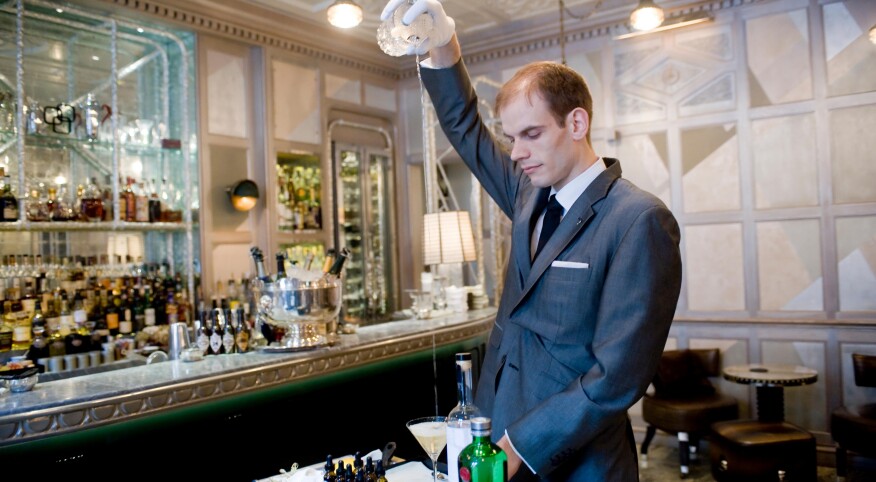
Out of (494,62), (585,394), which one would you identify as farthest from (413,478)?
(494,62)

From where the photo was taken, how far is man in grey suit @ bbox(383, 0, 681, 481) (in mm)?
1242

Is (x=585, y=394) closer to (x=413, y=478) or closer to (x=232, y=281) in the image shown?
(x=413, y=478)

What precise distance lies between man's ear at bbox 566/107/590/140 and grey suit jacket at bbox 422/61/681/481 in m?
0.11

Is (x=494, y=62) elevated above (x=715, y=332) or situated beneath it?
elevated above

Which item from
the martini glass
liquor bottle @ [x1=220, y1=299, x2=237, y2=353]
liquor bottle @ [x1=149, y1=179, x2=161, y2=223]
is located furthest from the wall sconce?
the martini glass

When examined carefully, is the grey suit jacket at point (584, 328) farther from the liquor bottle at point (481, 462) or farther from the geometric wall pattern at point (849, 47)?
the geometric wall pattern at point (849, 47)

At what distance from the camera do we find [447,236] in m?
4.33

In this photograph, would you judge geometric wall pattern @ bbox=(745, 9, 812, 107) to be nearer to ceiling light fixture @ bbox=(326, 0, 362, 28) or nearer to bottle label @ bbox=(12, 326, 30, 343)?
ceiling light fixture @ bbox=(326, 0, 362, 28)

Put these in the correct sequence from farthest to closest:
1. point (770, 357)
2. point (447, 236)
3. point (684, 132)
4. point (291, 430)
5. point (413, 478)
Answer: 1. point (684, 132)
2. point (770, 357)
3. point (447, 236)
4. point (291, 430)
5. point (413, 478)

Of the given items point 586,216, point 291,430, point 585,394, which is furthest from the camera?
point 291,430

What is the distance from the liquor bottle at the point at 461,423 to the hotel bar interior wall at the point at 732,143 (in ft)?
12.3

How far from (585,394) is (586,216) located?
381 millimetres

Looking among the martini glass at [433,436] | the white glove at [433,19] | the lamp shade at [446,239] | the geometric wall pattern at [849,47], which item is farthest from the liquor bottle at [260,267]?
the geometric wall pattern at [849,47]

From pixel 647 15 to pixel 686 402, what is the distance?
8.41ft
